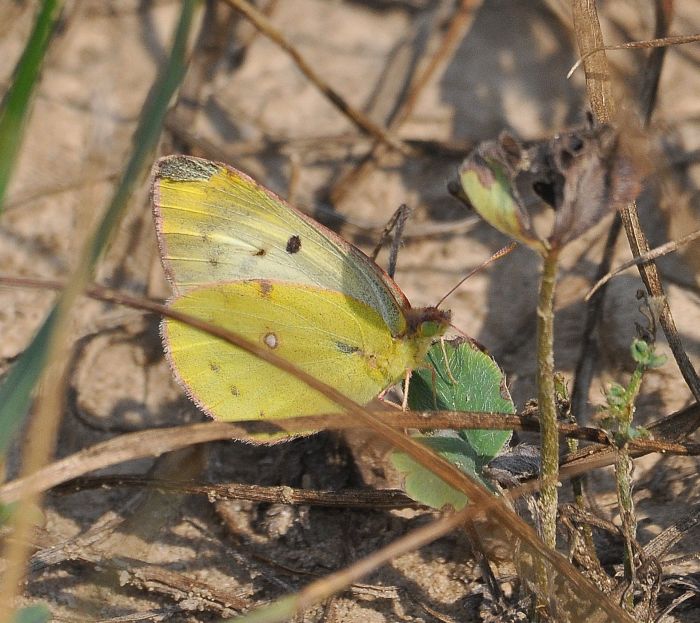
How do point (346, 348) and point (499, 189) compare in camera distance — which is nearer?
point (499, 189)

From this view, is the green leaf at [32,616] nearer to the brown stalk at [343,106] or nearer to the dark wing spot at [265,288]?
the dark wing spot at [265,288]

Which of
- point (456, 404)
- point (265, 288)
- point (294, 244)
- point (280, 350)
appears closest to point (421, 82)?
point (294, 244)

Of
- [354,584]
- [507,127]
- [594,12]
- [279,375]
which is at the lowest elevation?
[354,584]

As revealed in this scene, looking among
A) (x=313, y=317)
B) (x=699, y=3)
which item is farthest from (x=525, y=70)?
(x=313, y=317)

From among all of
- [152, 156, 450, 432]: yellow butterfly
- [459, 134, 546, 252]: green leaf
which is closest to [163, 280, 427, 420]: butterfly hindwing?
[152, 156, 450, 432]: yellow butterfly

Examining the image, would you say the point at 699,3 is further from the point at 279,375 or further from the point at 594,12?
the point at 279,375

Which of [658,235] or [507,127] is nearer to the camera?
[658,235]

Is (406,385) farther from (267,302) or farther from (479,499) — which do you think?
(479,499)
